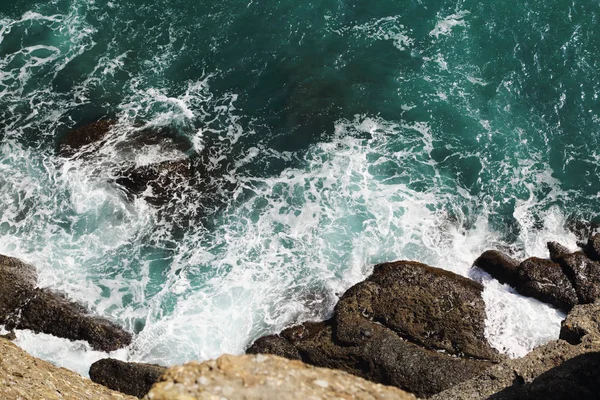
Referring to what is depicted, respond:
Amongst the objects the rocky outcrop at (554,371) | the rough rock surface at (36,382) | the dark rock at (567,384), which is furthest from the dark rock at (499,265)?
the rough rock surface at (36,382)

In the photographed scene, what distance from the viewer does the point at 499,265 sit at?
3675 cm

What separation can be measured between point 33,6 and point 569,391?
56.5 meters

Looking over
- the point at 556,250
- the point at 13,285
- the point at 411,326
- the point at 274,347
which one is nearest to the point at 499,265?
the point at 556,250

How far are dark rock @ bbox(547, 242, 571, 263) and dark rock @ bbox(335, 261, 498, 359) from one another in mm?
5967

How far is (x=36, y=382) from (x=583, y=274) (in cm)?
3160

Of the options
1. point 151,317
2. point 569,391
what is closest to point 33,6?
point 151,317

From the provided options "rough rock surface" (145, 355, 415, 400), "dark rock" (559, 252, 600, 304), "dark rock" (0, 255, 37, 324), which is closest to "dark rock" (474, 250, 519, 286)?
"dark rock" (559, 252, 600, 304)

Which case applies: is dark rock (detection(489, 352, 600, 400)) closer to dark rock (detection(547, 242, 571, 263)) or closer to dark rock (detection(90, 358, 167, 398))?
dark rock (detection(547, 242, 571, 263))

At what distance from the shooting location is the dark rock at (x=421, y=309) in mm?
32531

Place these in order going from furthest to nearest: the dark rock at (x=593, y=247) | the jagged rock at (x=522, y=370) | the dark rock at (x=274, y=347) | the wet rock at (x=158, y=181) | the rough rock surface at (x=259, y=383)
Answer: the wet rock at (x=158, y=181)
the dark rock at (x=593, y=247)
the dark rock at (x=274, y=347)
the jagged rock at (x=522, y=370)
the rough rock surface at (x=259, y=383)

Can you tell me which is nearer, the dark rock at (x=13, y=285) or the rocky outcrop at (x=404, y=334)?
the rocky outcrop at (x=404, y=334)

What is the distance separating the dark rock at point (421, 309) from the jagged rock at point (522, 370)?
18.6 feet

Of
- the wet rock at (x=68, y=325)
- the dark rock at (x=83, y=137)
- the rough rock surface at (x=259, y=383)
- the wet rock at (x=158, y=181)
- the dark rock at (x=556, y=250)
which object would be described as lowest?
the wet rock at (x=68, y=325)

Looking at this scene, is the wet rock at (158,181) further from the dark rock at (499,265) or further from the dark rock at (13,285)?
the dark rock at (499,265)
